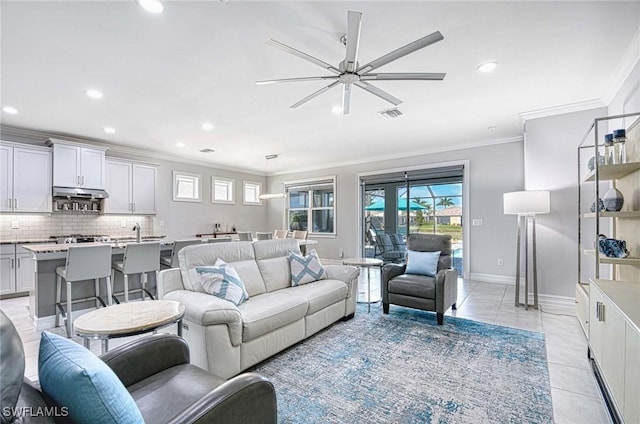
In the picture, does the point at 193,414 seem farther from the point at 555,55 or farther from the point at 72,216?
the point at 72,216

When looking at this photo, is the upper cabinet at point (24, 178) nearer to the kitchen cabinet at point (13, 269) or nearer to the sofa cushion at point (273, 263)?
the kitchen cabinet at point (13, 269)

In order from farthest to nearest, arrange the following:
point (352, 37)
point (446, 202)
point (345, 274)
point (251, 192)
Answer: point (251, 192) < point (446, 202) < point (345, 274) < point (352, 37)

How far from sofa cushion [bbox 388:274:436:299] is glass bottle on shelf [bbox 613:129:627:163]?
204cm

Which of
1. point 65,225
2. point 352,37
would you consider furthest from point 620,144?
point 65,225

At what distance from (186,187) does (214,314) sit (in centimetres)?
593

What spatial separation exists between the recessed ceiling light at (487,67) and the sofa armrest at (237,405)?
319cm

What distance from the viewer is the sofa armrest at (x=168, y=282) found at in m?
2.66

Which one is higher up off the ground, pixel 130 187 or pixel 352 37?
pixel 352 37

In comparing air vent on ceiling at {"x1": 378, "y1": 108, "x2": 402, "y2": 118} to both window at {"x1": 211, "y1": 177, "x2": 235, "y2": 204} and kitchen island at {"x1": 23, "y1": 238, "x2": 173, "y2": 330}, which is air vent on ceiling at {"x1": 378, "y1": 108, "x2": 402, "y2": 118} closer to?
kitchen island at {"x1": 23, "y1": 238, "x2": 173, "y2": 330}

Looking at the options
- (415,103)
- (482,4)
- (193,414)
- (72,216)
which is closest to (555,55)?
(482,4)

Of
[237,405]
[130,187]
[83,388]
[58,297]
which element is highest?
[130,187]

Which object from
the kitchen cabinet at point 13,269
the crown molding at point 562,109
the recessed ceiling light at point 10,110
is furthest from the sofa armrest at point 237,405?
the kitchen cabinet at point 13,269

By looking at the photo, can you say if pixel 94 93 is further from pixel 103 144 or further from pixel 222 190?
pixel 222 190

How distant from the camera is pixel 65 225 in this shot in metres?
5.52
